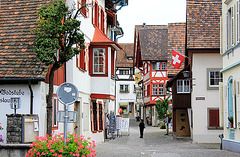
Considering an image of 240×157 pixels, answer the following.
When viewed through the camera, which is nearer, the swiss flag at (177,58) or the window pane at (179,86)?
the swiss flag at (177,58)

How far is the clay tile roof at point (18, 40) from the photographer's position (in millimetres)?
16203

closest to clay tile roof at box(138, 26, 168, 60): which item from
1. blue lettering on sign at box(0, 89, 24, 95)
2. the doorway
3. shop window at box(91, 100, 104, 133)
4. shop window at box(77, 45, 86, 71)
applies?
shop window at box(91, 100, 104, 133)

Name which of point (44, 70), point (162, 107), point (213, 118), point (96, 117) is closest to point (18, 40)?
point (44, 70)

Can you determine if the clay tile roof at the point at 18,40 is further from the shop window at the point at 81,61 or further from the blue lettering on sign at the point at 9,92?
the shop window at the point at 81,61

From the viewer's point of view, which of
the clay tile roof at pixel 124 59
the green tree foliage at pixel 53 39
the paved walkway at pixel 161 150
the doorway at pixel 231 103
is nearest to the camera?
the green tree foliage at pixel 53 39

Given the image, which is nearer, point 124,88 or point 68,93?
point 68,93

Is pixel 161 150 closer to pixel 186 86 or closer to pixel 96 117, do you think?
pixel 96 117

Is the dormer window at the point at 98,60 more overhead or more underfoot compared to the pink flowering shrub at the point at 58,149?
more overhead

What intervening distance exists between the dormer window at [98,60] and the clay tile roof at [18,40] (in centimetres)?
631

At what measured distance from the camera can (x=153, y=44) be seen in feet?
191

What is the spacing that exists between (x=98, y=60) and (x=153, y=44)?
33625 millimetres

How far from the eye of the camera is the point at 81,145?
11.4 metres

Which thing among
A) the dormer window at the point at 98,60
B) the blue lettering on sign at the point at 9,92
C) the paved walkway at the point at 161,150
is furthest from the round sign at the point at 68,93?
the dormer window at the point at 98,60

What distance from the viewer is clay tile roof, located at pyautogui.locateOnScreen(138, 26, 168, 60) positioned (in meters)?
56.1
